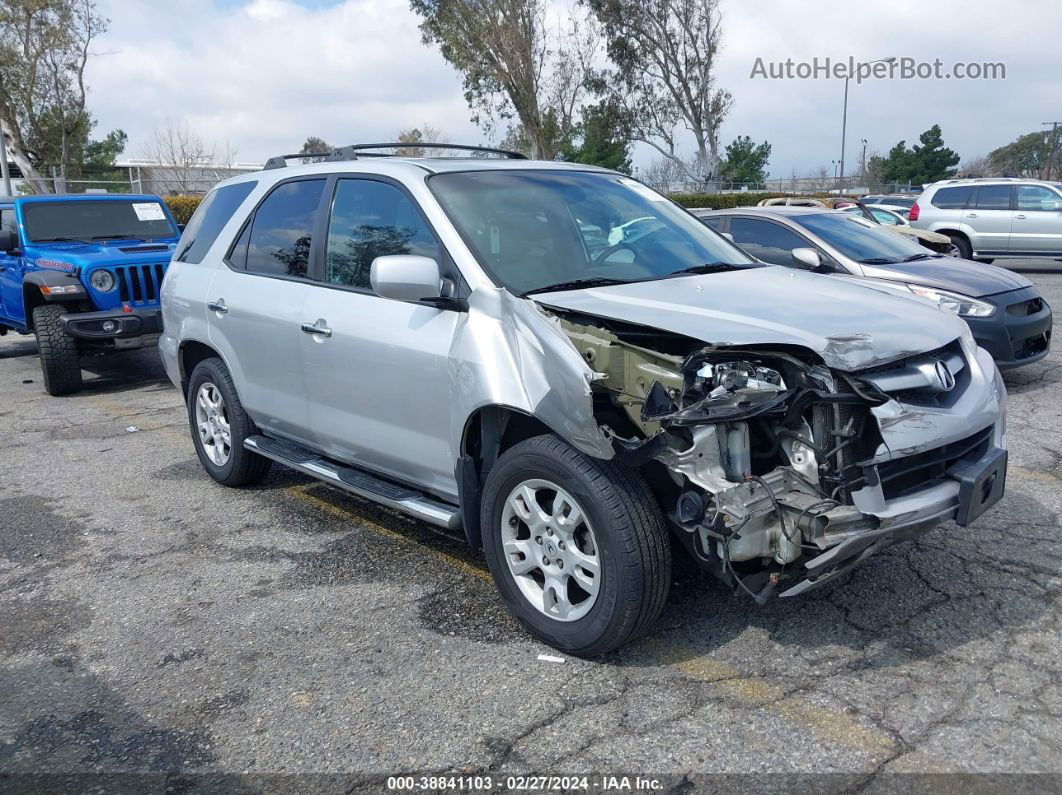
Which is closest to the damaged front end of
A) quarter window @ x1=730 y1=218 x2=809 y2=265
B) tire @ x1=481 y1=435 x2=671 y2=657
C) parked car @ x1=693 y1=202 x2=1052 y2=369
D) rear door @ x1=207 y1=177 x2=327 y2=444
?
tire @ x1=481 y1=435 x2=671 y2=657

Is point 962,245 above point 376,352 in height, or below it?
below

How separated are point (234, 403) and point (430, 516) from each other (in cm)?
196

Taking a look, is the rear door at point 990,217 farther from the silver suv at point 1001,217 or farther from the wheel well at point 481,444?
the wheel well at point 481,444

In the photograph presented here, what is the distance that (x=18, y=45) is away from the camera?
3175cm

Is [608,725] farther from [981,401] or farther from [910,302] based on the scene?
[910,302]

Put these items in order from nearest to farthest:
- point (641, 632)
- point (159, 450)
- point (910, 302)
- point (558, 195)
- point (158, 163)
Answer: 1. point (641, 632)
2. point (910, 302)
3. point (558, 195)
4. point (159, 450)
5. point (158, 163)

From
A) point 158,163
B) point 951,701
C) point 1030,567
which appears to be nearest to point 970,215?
point 1030,567

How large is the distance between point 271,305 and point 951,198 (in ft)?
53.3

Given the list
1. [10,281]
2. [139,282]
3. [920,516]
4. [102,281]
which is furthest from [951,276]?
[10,281]

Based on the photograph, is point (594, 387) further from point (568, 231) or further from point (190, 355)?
point (190, 355)

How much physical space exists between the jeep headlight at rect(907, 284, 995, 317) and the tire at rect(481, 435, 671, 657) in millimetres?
5044

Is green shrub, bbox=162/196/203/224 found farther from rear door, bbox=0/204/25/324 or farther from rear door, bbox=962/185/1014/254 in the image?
rear door, bbox=962/185/1014/254

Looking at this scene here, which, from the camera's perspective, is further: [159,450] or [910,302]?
[159,450]

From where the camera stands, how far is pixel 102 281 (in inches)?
356
